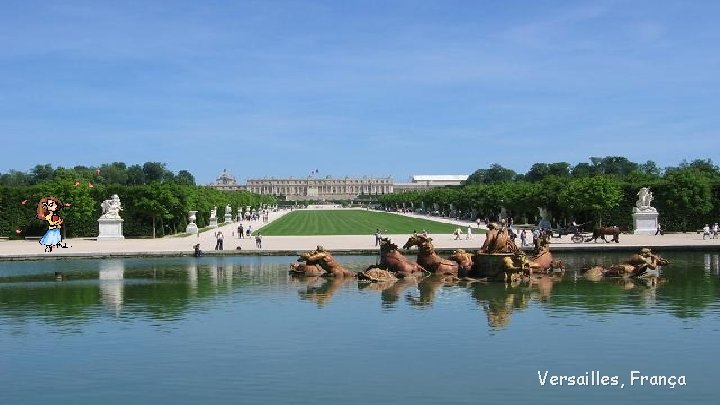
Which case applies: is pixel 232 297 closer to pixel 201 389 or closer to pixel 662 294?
pixel 201 389

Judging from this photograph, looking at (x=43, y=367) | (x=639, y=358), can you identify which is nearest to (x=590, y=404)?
(x=639, y=358)

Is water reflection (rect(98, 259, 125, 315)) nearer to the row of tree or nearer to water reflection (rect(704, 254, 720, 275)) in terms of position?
water reflection (rect(704, 254, 720, 275))

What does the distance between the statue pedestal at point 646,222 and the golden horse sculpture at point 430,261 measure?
72.0 ft

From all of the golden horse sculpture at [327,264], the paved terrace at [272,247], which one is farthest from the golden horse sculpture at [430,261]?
the paved terrace at [272,247]

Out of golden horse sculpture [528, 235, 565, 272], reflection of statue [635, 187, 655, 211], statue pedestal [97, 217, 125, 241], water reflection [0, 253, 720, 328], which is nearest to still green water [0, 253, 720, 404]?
water reflection [0, 253, 720, 328]

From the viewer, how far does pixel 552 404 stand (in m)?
10.3

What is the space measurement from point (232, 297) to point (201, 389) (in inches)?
323

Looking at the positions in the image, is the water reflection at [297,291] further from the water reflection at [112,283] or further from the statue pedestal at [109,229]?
the statue pedestal at [109,229]

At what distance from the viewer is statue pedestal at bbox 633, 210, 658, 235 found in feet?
139

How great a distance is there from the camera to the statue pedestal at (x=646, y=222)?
4231cm

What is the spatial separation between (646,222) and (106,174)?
115329 mm

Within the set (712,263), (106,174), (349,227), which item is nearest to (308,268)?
(712,263)

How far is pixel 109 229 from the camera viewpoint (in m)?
42.7
